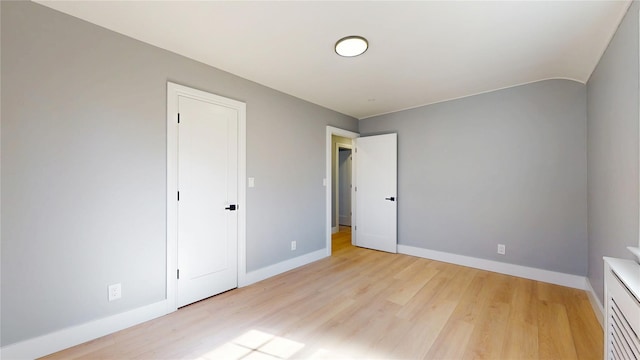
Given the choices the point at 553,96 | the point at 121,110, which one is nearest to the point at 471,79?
the point at 553,96

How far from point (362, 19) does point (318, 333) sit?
2.40m

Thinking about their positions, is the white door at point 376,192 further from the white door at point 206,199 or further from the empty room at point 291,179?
the white door at point 206,199

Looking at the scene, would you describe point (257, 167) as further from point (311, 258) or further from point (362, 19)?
point (362, 19)

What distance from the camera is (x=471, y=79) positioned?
298 centimetres

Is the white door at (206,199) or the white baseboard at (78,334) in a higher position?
the white door at (206,199)

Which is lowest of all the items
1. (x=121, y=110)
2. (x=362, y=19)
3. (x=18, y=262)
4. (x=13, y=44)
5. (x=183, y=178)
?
(x=18, y=262)

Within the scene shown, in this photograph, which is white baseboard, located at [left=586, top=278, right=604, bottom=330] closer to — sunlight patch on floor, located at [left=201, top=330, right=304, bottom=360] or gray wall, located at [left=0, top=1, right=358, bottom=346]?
sunlight patch on floor, located at [left=201, top=330, right=304, bottom=360]

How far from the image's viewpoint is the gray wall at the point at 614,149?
62.4 inches

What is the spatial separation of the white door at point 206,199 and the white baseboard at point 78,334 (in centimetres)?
26

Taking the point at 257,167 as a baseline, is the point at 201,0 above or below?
above

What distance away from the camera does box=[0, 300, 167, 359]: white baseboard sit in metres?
1.67

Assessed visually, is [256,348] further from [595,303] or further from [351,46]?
[595,303]

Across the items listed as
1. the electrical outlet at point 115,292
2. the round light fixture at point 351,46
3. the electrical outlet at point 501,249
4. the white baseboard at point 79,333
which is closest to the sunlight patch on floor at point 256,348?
the white baseboard at point 79,333

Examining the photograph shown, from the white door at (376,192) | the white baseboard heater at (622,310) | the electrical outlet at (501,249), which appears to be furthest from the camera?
the white door at (376,192)
